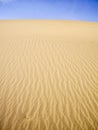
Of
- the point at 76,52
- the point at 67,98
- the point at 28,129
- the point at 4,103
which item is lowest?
the point at 28,129

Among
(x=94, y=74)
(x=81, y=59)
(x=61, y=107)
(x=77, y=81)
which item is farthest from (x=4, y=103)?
(x=81, y=59)

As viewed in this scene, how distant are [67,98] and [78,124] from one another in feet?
3.95

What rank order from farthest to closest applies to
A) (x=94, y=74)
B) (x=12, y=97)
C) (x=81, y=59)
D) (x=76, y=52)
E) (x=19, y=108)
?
(x=76, y=52) < (x=81, y=59) < (x=94, y=74) < (x=12, y=97) < (x=19, y=108)

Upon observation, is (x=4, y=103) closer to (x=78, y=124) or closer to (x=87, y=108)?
(x=78, y=124)

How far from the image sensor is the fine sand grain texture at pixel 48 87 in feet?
14.5

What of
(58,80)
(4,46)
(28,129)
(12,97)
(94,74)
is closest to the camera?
(28,129)

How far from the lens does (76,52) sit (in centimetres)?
941

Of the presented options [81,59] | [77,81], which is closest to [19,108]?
[77,81]

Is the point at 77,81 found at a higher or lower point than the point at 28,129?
higher

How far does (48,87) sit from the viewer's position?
19.6 feet

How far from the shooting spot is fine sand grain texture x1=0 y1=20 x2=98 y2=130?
14.5 ft

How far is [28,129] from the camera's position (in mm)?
4094

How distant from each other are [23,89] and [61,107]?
174 centimetres

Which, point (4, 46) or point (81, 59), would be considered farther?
point (4, 46)
